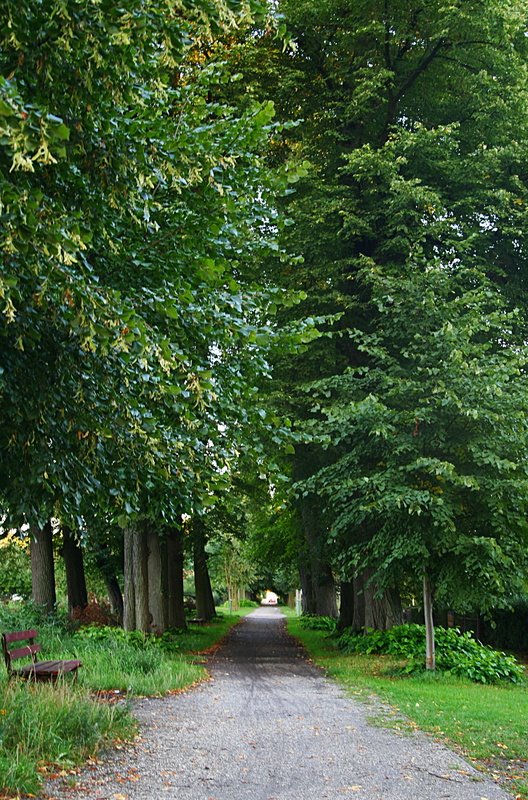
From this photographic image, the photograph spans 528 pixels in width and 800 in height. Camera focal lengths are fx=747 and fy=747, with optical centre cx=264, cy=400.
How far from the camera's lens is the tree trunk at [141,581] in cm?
1698

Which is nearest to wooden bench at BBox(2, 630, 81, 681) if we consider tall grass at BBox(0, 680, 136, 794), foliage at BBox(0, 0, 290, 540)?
tall grass at BBox(0, 680, 136, 794)

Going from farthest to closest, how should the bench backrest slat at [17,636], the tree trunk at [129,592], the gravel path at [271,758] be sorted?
1. the tree trunk at [129,592]
2. the bench backrest slat at [17,636]
3. the gravel path at [271,758]

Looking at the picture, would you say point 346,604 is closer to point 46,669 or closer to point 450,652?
point 450,652

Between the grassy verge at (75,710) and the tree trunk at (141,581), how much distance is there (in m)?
3.51

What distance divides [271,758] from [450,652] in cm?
811

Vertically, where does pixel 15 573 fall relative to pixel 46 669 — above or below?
below

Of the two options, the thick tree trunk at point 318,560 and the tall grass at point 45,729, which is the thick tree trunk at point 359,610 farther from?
the tall grass at point 45,729

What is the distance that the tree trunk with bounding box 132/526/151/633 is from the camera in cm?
1698

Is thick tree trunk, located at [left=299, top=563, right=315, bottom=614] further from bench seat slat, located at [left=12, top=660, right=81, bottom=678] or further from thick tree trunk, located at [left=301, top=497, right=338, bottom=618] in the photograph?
bench seat slat, located at [left=12, top=660, right=81, bottom=678]

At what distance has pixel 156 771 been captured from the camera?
6297 mm

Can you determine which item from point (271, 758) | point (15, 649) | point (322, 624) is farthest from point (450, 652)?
point (322, 624)

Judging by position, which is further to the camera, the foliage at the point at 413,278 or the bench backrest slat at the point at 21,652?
the foliage at the point at 413,278

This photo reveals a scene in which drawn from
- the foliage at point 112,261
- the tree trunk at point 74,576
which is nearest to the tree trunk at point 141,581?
the tree trunk at point 74,576

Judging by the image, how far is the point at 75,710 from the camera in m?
6.97
